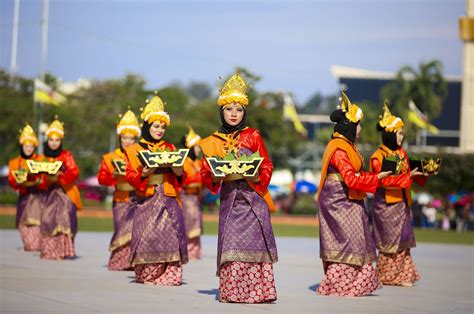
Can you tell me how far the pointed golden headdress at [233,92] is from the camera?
11.6m

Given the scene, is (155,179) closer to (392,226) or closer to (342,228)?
(342,228)

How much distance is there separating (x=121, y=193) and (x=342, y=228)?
186 inches

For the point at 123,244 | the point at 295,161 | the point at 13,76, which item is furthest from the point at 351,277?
the point at 295,161

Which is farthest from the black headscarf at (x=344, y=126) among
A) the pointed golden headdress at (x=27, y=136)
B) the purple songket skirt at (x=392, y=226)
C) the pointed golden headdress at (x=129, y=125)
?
the pointed golden headdress at (x=27, y=136)

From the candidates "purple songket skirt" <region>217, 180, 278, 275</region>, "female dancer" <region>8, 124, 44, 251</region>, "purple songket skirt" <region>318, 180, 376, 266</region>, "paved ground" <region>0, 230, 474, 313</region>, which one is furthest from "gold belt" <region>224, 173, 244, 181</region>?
"female dancer" <region>8, 124, 44, 251</region>

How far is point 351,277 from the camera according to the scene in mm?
12516

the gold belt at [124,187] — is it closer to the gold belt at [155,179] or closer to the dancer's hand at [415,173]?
the gold belt at [155,179]

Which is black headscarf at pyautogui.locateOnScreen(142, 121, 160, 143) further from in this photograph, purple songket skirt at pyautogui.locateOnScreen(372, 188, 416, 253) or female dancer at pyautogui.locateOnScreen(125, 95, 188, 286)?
purple songket skirt at pyautogui.locateOnScreen(372, 188, 416, 253)

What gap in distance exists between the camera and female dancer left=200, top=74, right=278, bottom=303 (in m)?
11.3

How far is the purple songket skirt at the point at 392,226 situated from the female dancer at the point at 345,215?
186 centimetres

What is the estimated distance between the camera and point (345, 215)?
41.4ft

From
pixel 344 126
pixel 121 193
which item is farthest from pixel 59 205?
pixel 344 126

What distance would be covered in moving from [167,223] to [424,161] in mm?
3542

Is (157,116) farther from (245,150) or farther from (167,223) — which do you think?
(245,150)
